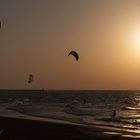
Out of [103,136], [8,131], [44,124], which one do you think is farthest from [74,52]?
[8,131]

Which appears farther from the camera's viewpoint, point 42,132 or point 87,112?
point 87,112

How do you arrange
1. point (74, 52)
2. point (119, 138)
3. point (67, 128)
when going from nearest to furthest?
point (119, 138)
point (67, 128)
point (74, 52)

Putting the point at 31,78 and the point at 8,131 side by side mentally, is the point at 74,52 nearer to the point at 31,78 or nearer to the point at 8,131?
the point at 31,78

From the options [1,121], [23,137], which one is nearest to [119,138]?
[23,137]

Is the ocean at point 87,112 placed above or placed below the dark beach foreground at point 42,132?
above

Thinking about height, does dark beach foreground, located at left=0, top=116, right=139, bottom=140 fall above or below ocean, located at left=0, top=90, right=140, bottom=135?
below

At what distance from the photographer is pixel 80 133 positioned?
16766 millimetres

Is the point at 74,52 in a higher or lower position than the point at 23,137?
higher

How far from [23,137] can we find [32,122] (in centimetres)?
397

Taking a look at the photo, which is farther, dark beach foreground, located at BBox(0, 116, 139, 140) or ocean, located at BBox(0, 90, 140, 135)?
ocean, located at BBox(0, 90, 140, 135)

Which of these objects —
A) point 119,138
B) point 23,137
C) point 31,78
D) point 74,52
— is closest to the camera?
point 23,137

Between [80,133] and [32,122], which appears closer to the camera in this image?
[80,133]

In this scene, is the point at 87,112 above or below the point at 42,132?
above

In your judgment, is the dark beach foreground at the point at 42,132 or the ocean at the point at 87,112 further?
the ocean at the point at 87,112
